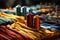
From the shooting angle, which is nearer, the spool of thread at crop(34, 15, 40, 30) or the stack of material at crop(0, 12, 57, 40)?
the stack of material at crop(0, 12, 57, 40)

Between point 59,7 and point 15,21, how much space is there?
1.13m

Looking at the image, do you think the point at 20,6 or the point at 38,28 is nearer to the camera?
the point at 38,28

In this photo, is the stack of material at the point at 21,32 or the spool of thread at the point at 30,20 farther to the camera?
the spool of thread at the point at 30,20

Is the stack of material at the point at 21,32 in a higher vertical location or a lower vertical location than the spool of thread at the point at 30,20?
lower

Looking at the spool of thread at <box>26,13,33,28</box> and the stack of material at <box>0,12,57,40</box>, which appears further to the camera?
the spool of thread at <box>26,13,33,28</box>

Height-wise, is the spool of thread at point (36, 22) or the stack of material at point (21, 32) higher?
the spool of thread at point (36, 22)

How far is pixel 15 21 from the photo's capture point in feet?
6.37

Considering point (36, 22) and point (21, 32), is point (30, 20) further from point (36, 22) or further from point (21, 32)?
point (21, 32)

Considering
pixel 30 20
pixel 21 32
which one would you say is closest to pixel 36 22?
pixel 30 20

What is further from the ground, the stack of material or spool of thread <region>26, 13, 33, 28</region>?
spool of thread <region>26, 13, 33, 28</region>

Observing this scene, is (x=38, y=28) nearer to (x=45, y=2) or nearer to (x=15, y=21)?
(x=15, y=21)

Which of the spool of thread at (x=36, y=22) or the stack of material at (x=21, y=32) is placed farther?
the spool of thread at (x=36, y=22)

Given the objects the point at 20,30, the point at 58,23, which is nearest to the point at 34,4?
the point at 58,23

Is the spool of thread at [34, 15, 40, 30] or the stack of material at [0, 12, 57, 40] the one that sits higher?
the spool of thread at [34, 15, 40, 30]
